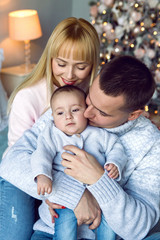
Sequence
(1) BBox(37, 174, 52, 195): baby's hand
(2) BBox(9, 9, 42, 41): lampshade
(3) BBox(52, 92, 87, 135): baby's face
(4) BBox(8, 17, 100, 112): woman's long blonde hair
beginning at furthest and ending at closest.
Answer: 1. (2) BBox(9, 9, 42, 41): lampshade
2. (4) BBox(8, 17, 100, 112): woman's long blonde hair
3. (3) BBox(52, 92, 87, 135): baby's face
4. (1) BBox(37, 174, 52, 195): baby's hand

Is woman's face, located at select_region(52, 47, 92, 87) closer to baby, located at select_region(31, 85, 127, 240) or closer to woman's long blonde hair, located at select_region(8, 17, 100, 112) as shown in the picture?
woman's long blonde hair, located at select_region(8, 17, 100, 112)

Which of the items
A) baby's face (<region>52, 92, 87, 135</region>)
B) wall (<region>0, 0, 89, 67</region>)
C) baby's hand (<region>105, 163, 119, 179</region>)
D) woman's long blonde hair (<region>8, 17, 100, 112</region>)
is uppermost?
woman's long blonde hair (<region>8, 17, 100, 112</region>)

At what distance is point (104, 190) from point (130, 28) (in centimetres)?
310

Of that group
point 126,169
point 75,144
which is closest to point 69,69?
point 75,144

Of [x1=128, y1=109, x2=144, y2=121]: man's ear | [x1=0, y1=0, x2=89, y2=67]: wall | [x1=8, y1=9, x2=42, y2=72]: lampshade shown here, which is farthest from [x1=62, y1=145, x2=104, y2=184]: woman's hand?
Answer: [x1=0, y1=0, x2=89, y2=67]: wall

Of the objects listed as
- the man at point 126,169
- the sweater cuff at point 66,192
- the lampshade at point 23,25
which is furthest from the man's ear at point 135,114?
the lampshade at point 23,25

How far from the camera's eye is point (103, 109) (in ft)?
3.88

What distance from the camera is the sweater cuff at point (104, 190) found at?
1078mm

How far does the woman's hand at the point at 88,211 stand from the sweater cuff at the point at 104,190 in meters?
0.06

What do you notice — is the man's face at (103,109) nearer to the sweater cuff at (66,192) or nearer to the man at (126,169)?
the man at (126,169)

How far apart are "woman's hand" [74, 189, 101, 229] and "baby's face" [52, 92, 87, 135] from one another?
297 millimetres

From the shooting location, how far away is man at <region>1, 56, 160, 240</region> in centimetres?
108

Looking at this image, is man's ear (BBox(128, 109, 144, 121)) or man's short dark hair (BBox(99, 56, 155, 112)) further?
man's ear (BBox(128, 109, 144, 121))

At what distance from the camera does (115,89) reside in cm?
112
